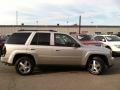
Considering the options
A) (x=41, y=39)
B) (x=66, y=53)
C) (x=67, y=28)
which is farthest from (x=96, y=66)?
(x=67, y=28)

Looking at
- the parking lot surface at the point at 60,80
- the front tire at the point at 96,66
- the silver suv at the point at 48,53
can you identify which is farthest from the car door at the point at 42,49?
the front tire at the point at 96,66

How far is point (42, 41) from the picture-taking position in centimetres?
1214

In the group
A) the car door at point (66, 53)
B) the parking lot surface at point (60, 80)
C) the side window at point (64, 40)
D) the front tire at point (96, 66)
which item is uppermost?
the side window at point (64, 40)

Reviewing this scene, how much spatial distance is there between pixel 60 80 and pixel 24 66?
1.99 m

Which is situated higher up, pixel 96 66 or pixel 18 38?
pixel 18 38

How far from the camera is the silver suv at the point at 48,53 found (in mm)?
11883

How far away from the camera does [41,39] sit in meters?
12.2

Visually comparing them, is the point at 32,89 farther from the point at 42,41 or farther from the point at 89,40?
the point at 89,40

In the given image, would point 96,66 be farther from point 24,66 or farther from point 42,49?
point 24,66

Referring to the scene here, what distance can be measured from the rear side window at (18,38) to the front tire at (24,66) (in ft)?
2.47

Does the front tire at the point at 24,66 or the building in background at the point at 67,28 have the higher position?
the building in background at the point at 67,28

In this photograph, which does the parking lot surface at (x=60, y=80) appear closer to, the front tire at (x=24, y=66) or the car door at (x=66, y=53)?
the front tire at (x=24, y=66)

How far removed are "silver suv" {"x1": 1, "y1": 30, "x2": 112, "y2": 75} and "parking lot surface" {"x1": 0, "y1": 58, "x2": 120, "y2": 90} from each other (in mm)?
468

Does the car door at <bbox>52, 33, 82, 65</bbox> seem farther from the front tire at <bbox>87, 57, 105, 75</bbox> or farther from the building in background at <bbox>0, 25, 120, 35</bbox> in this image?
the building in background at <bbox>0, 25, 120, 35</bbox>
